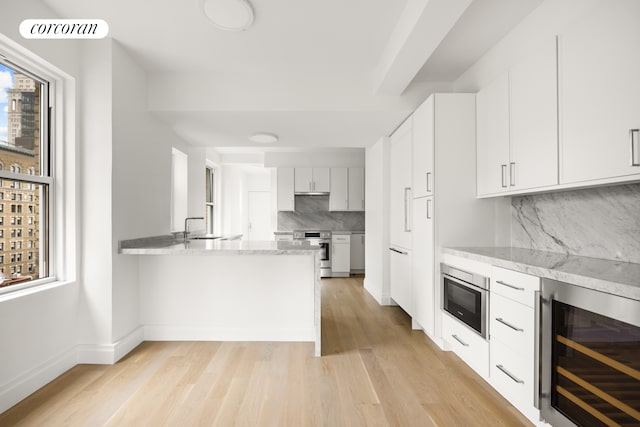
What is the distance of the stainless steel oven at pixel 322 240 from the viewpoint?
21.2 feet

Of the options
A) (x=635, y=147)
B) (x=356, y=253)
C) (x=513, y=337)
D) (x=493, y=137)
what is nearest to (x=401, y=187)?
(x=493, y=137)

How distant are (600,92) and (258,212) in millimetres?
7465

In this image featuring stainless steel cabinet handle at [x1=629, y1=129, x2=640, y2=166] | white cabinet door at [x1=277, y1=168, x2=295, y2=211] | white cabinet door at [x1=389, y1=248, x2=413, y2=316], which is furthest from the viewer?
white cabinet door at [x1=277, y1=168, x2=295, y2=211]

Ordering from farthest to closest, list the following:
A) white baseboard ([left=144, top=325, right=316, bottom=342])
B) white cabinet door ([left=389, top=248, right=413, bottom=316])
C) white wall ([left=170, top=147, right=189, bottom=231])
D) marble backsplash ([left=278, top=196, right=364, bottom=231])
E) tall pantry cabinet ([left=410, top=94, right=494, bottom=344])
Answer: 1. marble backsplash ([left=278, top=196, right=364, bottom=231])
2. white wall ([left=170, top=147, right=189, bottom=231])
3. white cabinet door ([left=389, top=248, right=413, bottom=316])
4. white baseboard ([left=144, top=325, right=316, bottom=342])
5. tall pantry cabinet ([left=410, top=94, right=494, bottom=344])

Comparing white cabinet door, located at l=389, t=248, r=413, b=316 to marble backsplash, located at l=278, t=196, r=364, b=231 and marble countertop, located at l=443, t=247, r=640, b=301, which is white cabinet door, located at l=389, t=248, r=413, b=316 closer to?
marble countertop, located at l=443, t=247, r=640, b=301

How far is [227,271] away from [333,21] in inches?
88.1

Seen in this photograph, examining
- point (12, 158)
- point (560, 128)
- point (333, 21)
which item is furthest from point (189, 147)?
point (560, 128)

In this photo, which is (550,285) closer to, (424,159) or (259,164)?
(424,159)

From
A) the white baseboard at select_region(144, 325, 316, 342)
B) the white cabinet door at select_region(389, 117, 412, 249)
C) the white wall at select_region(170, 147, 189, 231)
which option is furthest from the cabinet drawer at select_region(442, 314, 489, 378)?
the white wall at select_region(170, 147, 189, 231)

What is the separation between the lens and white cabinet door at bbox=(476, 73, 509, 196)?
248 cm

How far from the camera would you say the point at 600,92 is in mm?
1670

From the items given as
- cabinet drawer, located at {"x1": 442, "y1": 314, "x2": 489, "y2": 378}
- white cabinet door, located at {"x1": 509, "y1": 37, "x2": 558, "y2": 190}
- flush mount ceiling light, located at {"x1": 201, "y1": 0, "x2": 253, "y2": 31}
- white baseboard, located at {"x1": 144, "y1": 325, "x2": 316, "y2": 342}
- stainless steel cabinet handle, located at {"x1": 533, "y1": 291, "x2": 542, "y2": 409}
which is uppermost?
flush mount ceiling light, located at {"x1": 201, "y1": 0, "x2": 253, "y2": 31}

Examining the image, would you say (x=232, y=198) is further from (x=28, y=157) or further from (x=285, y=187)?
(x=28, y=157)

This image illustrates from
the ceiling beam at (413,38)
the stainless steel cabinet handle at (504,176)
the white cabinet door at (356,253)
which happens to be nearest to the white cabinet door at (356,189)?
the white cabinet door at (356,253)
